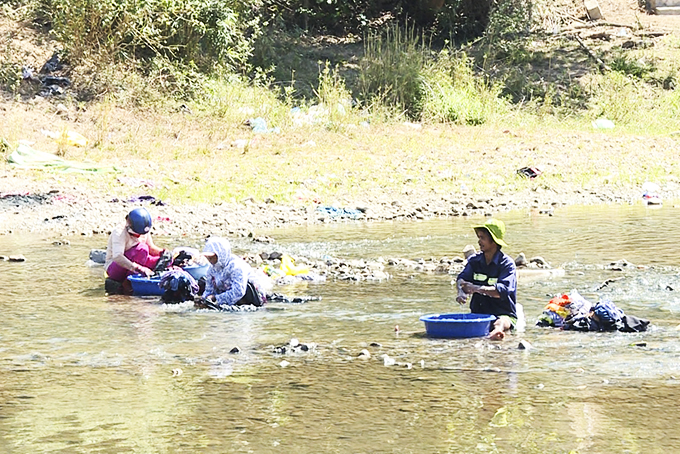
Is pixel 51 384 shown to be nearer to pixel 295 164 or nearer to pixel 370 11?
pixel 295 164

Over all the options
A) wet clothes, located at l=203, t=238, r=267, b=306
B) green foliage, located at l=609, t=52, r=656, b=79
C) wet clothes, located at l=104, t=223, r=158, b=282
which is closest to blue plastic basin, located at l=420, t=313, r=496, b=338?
wet clothes, located at l=203, t=238, r=267, b=306

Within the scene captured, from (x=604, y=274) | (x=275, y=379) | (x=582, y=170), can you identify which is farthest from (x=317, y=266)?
(x=582, y=170)

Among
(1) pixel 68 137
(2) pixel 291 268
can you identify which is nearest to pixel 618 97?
(1) pixel 68 137

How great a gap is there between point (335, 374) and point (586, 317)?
228cm

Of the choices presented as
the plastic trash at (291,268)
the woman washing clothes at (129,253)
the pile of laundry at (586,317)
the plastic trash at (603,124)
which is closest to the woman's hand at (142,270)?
the woman washing clothes at (129,253)

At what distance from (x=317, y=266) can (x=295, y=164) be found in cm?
615

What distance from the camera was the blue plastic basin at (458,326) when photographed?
813 centimetres

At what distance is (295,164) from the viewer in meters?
17.7


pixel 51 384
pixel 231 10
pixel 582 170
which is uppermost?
pixel 231 10

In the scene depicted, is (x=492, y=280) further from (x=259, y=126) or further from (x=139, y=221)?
(x=259, y=126)

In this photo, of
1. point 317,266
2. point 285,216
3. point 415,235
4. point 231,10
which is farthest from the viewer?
point 231,10

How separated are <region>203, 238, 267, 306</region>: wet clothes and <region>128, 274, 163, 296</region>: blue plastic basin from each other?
35.5 inches

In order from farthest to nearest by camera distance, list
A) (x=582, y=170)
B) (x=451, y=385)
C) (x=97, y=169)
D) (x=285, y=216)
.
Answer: (x=582, y=170) < (x=97, y=169) < (x=285, y=216) < (x=451, y=385)

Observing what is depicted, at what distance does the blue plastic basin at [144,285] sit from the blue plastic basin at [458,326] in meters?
3.33
